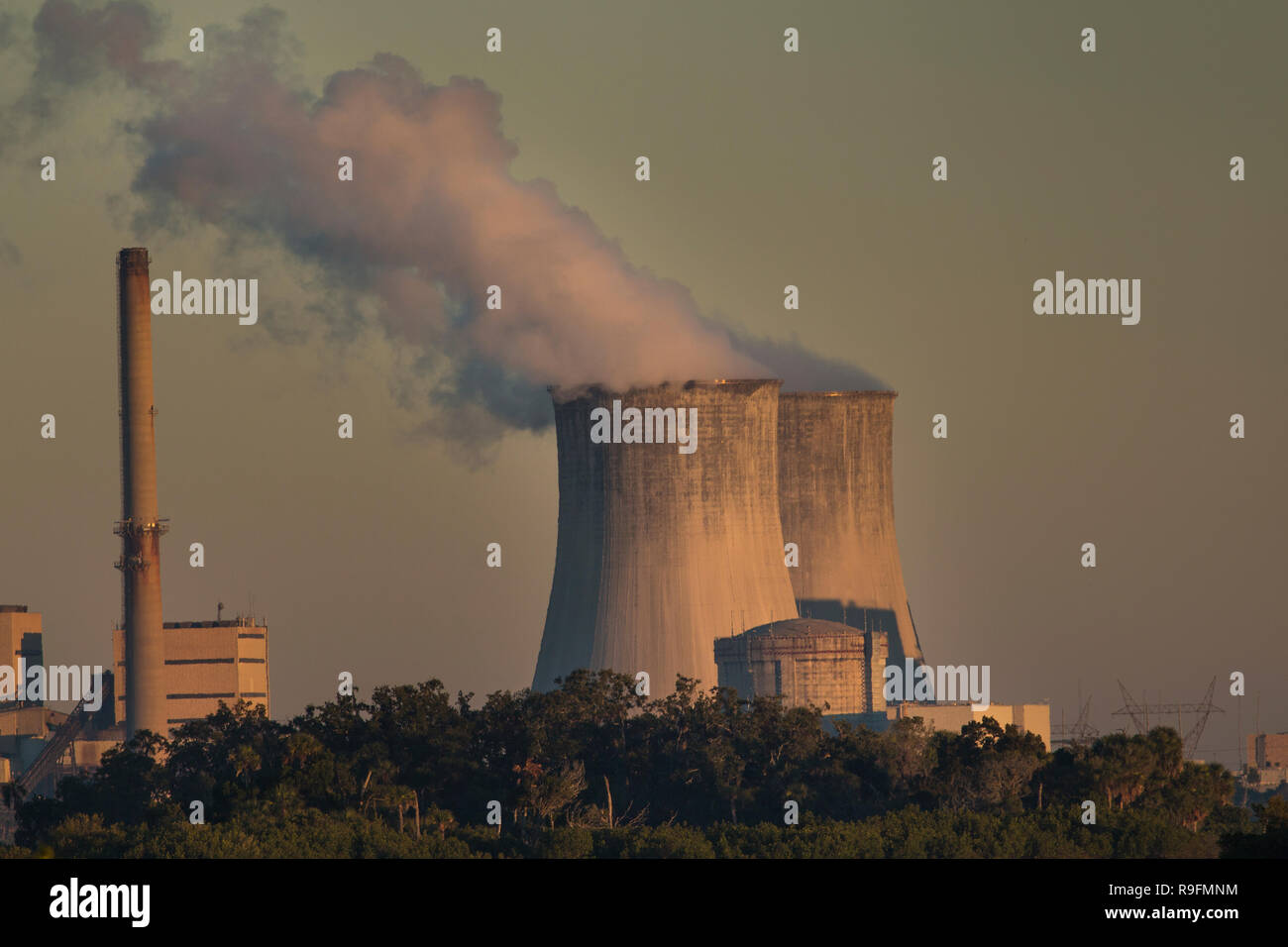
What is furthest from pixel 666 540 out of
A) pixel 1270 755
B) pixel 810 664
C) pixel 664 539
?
pixel 1270 755

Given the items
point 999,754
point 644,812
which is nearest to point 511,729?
point 644,812

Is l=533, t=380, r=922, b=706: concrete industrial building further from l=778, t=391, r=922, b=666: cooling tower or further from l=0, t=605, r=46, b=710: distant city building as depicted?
l=0, t=605, r=46, b=710: distant city building

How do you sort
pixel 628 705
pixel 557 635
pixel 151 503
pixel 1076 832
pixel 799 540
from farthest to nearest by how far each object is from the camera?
pixel 799 540, pixel 151 503, pixel 557 635, pixel 628 705, pixel 1076 832

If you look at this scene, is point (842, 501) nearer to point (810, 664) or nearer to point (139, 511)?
point (810, 664)

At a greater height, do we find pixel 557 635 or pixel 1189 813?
pixel 557 635

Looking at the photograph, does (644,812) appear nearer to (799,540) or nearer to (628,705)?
(628,705)

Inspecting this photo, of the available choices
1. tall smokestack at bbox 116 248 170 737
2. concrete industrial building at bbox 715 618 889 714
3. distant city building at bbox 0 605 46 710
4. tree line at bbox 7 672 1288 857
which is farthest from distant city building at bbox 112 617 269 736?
tree line at bbox 7 672 1288 857
